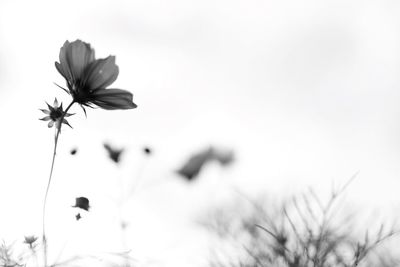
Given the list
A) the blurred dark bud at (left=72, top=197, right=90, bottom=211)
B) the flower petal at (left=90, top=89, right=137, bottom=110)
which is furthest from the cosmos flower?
the blurred dark bud at (left=72, top=197, right=90, bottom=211)

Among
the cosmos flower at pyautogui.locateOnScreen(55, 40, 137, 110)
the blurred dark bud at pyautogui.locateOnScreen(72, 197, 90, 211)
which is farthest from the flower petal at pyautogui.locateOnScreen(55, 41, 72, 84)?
the blurred dark bud at pyautogui.locateOnScreen(72, 197, 90, 211)

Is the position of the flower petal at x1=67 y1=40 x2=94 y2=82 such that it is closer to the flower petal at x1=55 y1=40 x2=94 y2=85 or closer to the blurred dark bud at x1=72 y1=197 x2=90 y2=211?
the flower petal at x1=55 y1=40 x2=94 y2=85

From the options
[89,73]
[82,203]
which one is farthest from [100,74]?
[82,203]

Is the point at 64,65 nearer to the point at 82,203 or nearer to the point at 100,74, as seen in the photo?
the point at 100,74

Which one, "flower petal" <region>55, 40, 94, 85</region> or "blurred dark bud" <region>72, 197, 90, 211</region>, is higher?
"flower petal" <region>55, 40, 94, 85</region>

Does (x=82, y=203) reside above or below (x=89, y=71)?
below

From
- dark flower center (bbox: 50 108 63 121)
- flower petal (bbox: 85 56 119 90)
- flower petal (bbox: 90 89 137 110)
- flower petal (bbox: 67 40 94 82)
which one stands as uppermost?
flower petal (bbox: 67 40 94 82)

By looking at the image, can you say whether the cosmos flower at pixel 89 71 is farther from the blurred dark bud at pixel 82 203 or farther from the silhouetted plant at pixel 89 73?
the blurred dark bud at pixel 82 203
